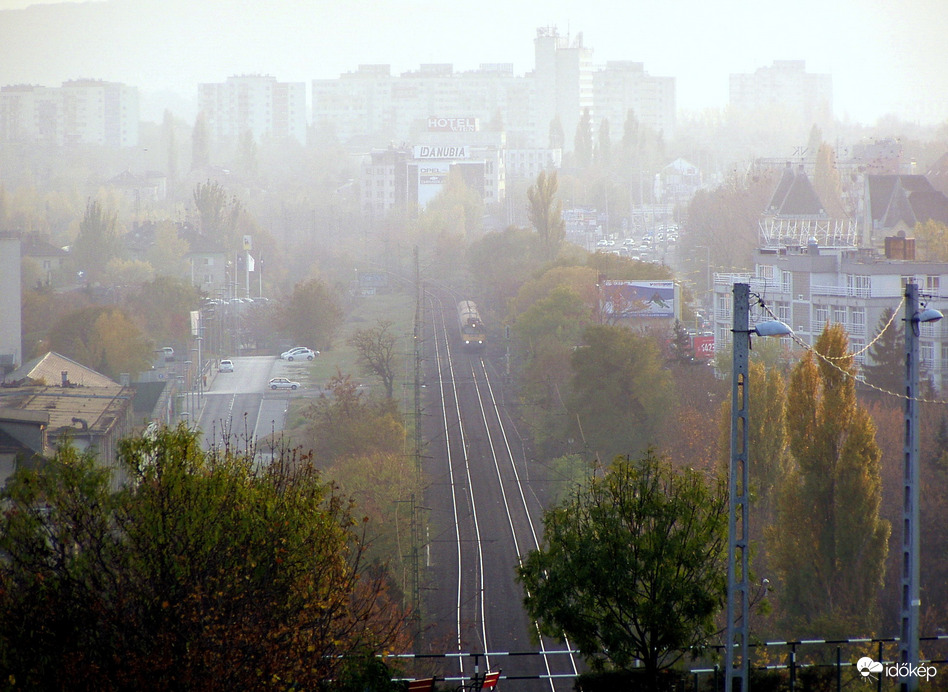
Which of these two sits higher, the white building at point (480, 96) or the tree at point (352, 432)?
the white building at point (480, 96)

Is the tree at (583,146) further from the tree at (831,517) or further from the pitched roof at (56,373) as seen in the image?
the tree at (831,517)

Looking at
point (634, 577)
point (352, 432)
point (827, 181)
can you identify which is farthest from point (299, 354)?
point (827, 181)

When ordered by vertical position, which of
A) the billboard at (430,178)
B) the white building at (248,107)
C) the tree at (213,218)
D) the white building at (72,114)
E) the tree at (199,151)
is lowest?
the tree at (213,218)

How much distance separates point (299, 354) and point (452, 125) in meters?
46.8

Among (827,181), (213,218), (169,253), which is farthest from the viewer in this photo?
(213,218)

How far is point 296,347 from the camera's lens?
24266mm

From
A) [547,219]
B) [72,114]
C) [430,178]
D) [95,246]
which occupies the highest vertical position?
[72,114]

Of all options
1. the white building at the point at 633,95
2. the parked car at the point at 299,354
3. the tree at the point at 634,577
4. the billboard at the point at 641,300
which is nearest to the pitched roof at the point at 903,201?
the billboard at the point at 641,300

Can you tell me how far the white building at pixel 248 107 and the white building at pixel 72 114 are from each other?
367 inches

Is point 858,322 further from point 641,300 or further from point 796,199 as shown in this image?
point 796,199

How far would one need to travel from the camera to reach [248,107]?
95312mm

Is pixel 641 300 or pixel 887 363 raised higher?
pixel 641 300

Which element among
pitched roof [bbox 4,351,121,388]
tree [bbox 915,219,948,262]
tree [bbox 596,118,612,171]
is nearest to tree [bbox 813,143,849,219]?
tree [bbox 915,219,948,262]

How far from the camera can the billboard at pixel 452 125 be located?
6788cm
